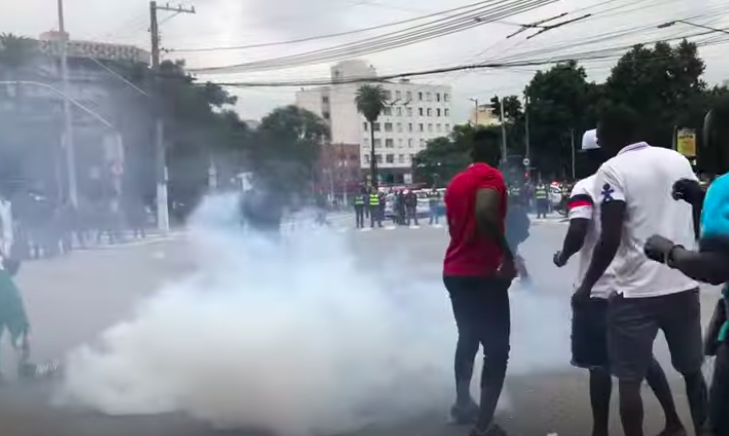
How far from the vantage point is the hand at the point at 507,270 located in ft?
14.5

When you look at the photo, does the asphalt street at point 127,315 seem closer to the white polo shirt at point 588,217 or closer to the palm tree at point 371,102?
the white polo shirt at point 588,217

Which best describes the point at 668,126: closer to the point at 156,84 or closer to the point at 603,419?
the point at 603,419

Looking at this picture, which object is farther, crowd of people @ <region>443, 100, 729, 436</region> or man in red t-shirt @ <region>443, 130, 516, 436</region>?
man in red t-shirt @ <region>443, 130, 516, 436</region>

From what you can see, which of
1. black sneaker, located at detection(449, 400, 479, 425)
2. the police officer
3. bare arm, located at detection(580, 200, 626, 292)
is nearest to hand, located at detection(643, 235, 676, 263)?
bare arm, located at detection(580, 200, 626, 292)

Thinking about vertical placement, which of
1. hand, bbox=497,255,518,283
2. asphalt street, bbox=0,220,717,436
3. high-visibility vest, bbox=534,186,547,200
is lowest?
asphalt street, bbox=0,220,717,436

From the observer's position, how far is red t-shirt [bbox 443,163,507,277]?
14.7ft

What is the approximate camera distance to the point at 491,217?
14.4ft

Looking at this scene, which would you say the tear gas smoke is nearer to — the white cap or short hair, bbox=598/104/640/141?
the white cap

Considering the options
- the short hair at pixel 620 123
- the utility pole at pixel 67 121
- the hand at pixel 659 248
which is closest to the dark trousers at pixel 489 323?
the short hair at pixel 620 123

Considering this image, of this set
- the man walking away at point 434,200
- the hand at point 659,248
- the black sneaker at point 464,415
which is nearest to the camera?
the hand at point 659,248

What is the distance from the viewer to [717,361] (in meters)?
2.70

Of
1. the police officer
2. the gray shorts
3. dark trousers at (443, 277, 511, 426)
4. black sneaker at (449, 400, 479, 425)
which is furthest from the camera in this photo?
the police officer

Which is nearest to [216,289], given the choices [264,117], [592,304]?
[264,117]

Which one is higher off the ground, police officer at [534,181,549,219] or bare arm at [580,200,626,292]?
bare arm at [580,200,626,292]
